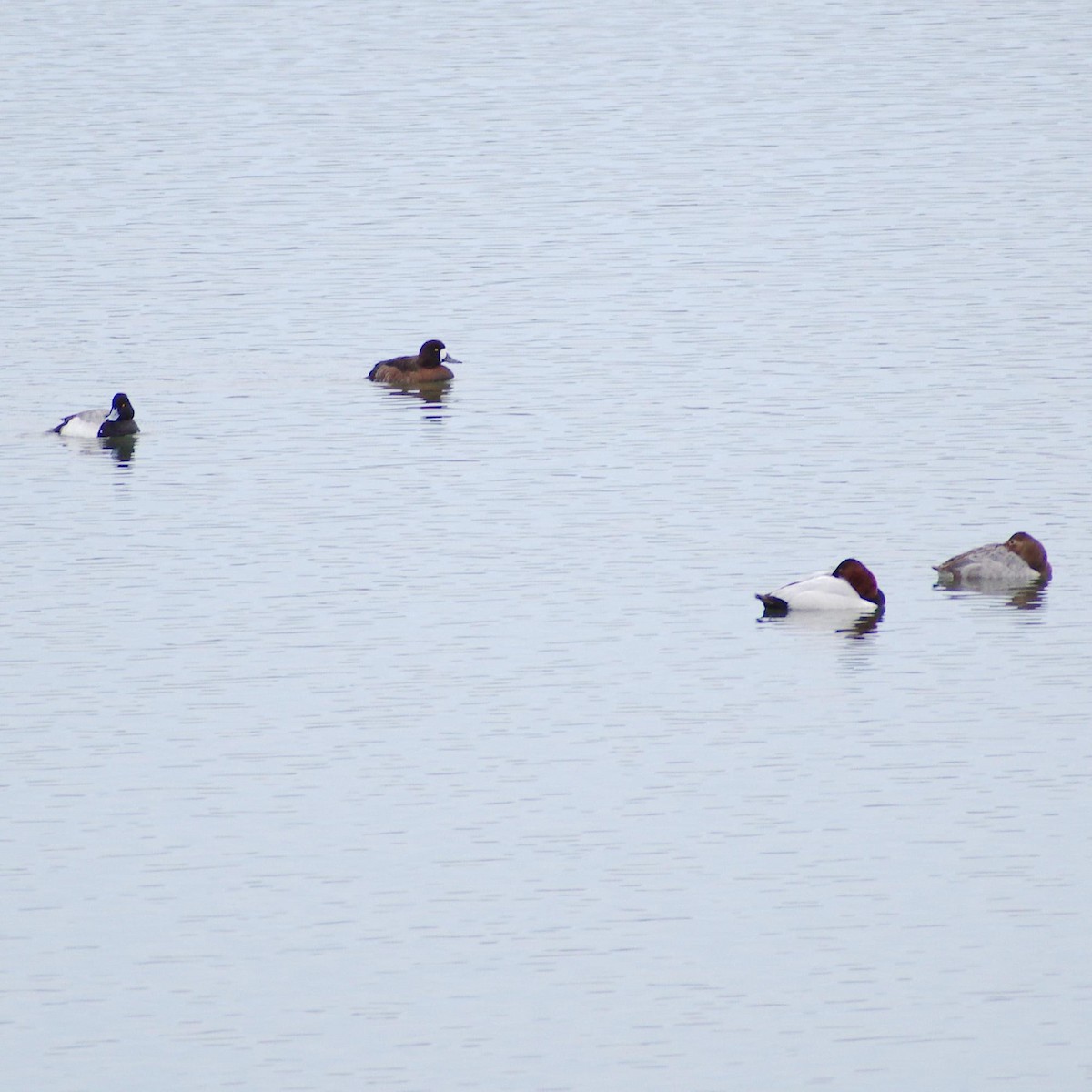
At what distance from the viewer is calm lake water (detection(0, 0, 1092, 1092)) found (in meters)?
13.9

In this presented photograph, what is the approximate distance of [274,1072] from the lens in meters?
13.1

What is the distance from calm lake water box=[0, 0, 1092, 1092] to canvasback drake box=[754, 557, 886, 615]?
0.25 meters

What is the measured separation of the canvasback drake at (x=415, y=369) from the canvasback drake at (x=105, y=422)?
13.0 ft

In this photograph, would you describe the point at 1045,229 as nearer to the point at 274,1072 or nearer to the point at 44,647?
the point at 44,647

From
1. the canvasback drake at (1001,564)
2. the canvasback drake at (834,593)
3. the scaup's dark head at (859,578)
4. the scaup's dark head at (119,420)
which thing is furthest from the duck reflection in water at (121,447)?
the canvasback drake at (1001,564)

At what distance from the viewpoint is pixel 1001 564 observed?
2206cm

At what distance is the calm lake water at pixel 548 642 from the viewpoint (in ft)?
45.6

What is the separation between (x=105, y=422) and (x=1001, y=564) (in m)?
11.7

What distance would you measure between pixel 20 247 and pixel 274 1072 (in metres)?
31.5

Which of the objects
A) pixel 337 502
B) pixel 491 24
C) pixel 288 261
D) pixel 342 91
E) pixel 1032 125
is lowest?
pixel 337 502

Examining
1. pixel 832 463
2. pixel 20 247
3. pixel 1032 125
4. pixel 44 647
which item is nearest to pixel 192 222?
pixel 20 247

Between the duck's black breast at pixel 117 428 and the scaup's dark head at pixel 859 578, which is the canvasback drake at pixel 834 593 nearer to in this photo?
the scaup's dark head at pixel 859 578

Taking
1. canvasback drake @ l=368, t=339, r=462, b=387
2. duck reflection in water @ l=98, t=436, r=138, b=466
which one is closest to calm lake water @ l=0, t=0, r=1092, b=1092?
duck reflection in water @ l=98, t=436, r=138, b=466

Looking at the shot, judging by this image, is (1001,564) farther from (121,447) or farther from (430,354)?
(430,354)
